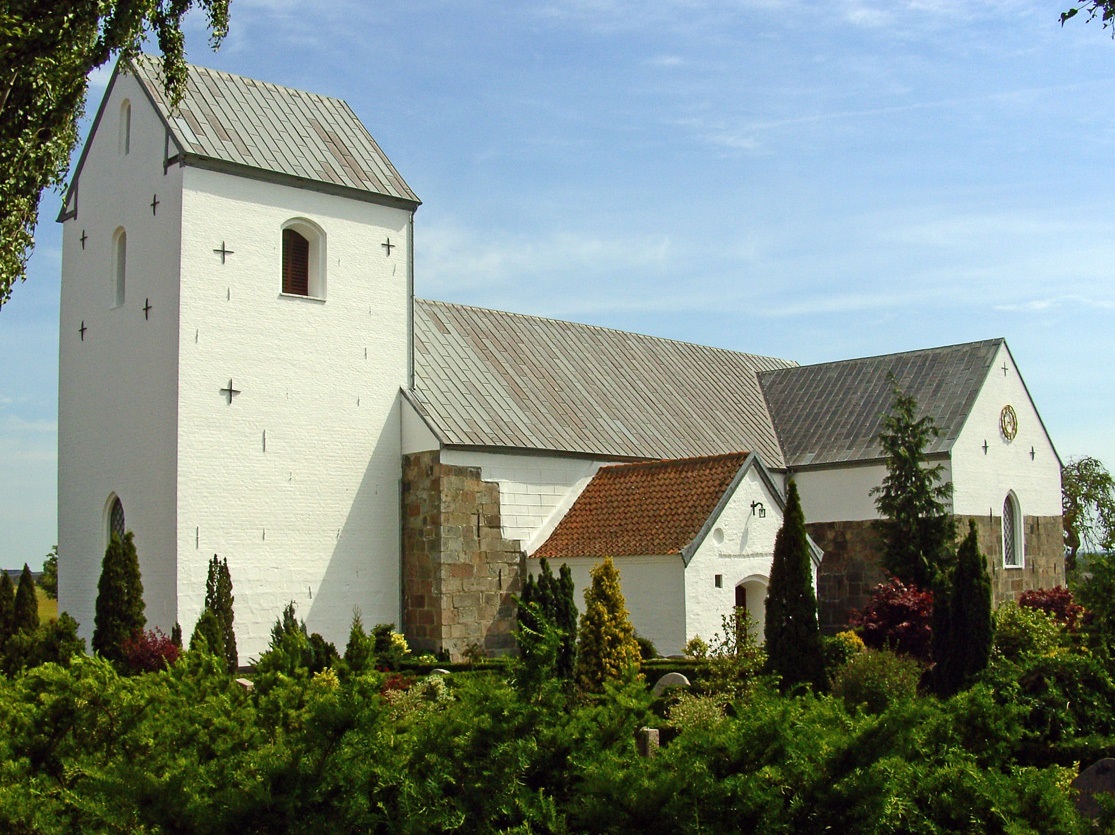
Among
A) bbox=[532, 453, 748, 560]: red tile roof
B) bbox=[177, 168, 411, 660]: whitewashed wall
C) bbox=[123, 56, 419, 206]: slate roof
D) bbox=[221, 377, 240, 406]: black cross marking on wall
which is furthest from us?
bbox=[532, 453, 748, 560]: red tile roof

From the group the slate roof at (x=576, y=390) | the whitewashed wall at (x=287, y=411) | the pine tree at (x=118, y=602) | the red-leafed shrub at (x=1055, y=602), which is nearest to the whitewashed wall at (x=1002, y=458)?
the red-leafed shrub at (x=1055, y=602)

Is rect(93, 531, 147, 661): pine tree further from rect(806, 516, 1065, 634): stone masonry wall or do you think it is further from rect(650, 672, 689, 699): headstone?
rect(806, 516, 1065, 634): stone masonry wall

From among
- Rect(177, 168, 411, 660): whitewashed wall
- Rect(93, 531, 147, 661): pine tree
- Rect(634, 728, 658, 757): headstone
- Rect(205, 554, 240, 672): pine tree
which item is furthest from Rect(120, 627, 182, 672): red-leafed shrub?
Rect(634, 728, 658, 757): headstone

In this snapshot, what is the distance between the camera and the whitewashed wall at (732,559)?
1588 cm

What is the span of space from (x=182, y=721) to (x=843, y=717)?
3359 mm

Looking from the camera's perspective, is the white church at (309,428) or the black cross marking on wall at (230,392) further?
the black cross marking on wall at (230,392)

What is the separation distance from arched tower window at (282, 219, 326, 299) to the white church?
0.16 feet

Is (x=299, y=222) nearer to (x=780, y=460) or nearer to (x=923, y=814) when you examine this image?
(x=780, y=460)

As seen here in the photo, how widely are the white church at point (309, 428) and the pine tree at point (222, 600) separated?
0.32 meters

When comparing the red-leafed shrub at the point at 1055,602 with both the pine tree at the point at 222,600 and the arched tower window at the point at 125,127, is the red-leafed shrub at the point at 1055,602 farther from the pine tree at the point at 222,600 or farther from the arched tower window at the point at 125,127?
the arched tower window at the point at 125,127

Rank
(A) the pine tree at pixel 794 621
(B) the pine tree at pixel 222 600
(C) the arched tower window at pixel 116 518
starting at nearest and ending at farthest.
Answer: (A) the pine tree at pixel 794 621 < (B) the pine tree at pixel 222 600 < (C) the arched tower window at pixel 116 518

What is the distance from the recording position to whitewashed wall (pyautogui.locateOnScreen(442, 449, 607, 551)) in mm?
17066

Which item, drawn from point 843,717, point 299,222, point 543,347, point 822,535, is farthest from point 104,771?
point 822,535

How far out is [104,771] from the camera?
17.4 ft
